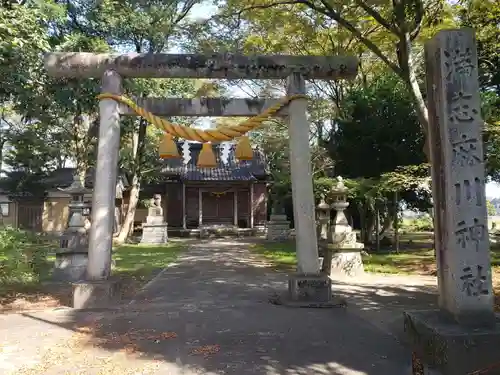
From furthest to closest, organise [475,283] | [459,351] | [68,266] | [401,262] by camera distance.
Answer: [401,262] → [68,266] → [475,283] → [459,351]

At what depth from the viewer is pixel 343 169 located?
18156mm

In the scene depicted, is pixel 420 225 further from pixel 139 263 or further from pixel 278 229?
pixel 139 263

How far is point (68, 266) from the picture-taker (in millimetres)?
10797

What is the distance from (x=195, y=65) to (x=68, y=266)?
6589 mm

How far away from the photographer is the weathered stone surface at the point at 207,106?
7625 millimetres

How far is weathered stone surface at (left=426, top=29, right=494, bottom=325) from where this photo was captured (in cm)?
410

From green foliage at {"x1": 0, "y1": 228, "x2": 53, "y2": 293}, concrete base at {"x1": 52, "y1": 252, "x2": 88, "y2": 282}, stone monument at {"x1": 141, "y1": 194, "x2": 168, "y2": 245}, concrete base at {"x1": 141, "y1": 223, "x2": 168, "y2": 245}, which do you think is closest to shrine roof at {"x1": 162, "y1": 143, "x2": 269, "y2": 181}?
stone monument at {"x1": 141, "y1": 194, "x2": 168, "y2": 245}

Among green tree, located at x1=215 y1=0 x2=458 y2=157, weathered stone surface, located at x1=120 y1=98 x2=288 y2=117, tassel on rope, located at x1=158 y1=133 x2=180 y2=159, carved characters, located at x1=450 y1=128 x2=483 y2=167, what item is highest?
green tree, located at x1=215 y1=0 x2=458 y2=157

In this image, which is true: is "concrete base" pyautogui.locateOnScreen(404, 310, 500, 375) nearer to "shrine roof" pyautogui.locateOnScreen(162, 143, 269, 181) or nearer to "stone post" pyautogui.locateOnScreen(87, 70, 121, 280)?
"stone post" pyautogui.locateOnScreen(87, 70, 121, 280)

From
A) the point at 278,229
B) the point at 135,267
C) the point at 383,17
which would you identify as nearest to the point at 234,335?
the point at 383,17

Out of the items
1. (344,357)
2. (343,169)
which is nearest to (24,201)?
(343,169)

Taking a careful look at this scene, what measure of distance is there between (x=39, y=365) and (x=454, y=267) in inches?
174

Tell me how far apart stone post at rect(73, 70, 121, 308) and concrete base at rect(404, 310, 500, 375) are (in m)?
4.99

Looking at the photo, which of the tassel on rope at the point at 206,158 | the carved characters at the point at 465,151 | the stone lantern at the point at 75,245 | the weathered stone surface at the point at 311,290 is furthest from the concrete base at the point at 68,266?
the carved characters at the point at 465,151
